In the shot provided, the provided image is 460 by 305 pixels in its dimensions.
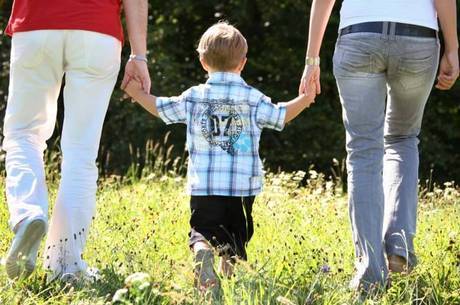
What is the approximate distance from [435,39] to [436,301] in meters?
1.15

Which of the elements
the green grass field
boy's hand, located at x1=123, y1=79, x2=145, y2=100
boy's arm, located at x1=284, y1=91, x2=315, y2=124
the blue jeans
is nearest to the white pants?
boy's hand, located at x1=123, y1=79, x2=145, y2=100

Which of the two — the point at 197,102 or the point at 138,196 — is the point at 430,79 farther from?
the point at 138,196

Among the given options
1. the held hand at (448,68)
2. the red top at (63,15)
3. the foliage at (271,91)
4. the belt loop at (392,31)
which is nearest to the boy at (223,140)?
the red top at (63,15)

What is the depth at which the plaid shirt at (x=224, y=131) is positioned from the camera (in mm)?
4285

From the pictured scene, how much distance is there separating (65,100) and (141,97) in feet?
1.16

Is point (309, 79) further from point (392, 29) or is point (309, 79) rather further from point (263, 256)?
point (263, 256)

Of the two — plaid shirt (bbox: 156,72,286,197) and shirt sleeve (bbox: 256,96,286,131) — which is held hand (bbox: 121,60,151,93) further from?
Answer: shirt sleeve (bbox: 256,96,286,131)

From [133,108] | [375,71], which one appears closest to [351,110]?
[375,71]

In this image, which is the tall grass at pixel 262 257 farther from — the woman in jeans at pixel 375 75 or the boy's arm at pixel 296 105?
the boy's arm at pixel 296 105

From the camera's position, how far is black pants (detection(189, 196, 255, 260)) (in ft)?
14.1

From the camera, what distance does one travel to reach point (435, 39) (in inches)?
169

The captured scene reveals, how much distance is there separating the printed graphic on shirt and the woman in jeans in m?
0.36

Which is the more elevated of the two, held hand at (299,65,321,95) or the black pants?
held hand at (299,65,321,95)

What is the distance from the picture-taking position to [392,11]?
4.18m
